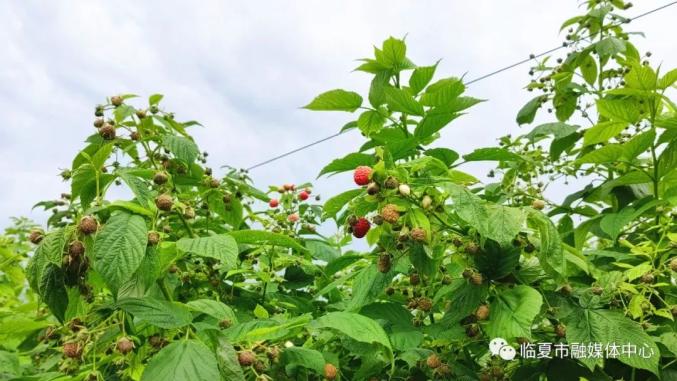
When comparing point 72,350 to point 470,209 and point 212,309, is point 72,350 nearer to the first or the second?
point 212,309

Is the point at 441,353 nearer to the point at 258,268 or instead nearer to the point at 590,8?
the point at 258,268

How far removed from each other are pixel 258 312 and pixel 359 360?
36 cm

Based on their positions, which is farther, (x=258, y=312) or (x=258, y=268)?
(x=258, y=268)

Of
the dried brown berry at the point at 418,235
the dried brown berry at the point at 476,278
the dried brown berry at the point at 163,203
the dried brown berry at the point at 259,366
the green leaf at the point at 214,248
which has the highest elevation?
the dried brown berry at the point at 163,203

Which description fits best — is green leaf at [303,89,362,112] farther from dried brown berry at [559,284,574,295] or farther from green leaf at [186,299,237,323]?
dried brown berry at [559,284,574,295]

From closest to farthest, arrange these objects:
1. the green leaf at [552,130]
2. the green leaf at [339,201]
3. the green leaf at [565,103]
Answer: the green leaf at [339,201], the green leaf at [552,130], the green leaf at [565,103]

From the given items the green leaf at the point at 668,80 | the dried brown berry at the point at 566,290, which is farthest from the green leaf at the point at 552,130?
the dried brown berry at the point at 566,290

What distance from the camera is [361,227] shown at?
4.90ft

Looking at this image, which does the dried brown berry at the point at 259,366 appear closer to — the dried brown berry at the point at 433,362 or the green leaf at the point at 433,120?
the dried brown berry at the point at 433,362

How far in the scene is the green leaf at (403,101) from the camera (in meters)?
1.69

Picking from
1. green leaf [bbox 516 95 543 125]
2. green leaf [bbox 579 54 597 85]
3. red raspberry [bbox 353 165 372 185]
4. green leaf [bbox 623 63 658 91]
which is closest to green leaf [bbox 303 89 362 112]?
red raspberry [bbox 353 165 372 185]

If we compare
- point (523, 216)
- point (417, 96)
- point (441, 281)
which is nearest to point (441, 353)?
point (441, 281)

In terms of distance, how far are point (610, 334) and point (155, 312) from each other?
1.08 meters

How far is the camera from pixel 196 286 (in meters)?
1.98
